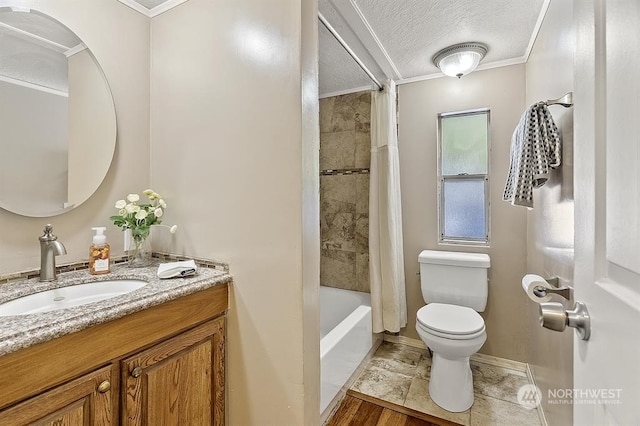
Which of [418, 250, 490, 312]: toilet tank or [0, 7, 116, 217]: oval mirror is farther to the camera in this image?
[418, 250, 490, 312]: toilet tank

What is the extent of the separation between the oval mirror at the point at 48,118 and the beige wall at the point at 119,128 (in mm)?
37

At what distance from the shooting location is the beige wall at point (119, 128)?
1.15m

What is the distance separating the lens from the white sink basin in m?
0.96

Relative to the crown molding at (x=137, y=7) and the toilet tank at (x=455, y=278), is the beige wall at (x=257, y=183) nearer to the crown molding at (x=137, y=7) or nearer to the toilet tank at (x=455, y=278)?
the crown molding at (x=137, y=7)

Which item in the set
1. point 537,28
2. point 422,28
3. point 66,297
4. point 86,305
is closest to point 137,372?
point 86,305

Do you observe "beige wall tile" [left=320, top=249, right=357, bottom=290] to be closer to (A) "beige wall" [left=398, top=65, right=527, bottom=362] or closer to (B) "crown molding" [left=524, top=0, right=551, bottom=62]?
(A) "beige wall" [left=398, top=65, right=527, bottom=362]

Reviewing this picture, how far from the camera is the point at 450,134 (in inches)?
92.7

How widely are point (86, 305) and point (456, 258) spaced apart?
2.13m

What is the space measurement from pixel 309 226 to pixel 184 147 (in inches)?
31.6

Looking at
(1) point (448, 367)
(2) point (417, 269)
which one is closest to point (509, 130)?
(2) point (417, 269)

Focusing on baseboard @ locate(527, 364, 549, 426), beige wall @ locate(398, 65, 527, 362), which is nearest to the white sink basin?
beige wall @ locate(398, 65, 527, 362)

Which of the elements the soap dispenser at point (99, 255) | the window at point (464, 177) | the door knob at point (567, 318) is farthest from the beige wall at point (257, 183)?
the window at point (464, 177)

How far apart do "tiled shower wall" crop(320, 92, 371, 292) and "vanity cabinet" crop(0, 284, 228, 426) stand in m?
1.61

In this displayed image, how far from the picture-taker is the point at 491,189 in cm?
219
